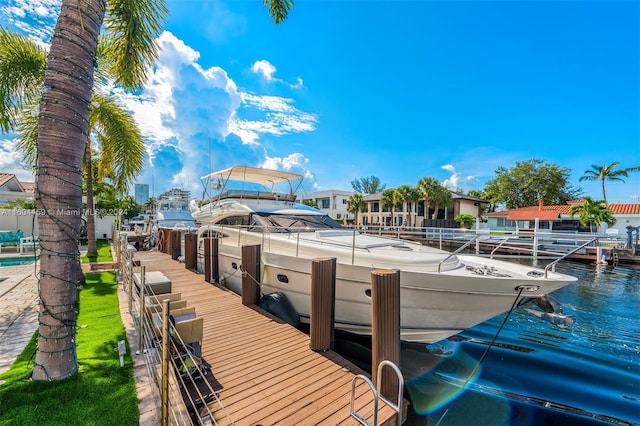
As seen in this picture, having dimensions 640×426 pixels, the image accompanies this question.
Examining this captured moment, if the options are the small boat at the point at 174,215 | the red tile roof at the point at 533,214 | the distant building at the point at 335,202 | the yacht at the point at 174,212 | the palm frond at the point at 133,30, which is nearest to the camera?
the palm frond at the point at 133,30

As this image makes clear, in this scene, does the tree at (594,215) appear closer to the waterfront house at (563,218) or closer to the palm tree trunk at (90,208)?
the waterfront house at (563,218)

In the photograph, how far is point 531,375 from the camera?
5207 millimetres

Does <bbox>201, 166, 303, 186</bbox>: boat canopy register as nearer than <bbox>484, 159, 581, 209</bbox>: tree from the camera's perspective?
Yes

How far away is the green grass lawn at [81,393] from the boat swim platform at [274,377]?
93cm

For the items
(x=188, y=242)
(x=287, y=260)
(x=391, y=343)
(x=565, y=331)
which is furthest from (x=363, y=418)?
(x=188, y=242)

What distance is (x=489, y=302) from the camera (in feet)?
14.2

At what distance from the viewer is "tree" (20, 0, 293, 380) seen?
2.96 metres

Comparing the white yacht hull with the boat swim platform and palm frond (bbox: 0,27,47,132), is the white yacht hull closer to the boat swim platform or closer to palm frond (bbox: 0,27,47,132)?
the boat swim platform

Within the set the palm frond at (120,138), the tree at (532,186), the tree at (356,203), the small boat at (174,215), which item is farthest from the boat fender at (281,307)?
the tree at (532,186)

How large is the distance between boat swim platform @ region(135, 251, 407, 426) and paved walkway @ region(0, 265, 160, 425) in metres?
0.68

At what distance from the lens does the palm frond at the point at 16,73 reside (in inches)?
249

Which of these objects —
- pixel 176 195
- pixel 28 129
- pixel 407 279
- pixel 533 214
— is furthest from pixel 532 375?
pixel 533 214

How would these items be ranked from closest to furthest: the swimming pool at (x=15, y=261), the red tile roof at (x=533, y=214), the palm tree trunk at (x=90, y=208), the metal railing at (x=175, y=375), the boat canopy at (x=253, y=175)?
the metal railing at (x=175, y=375), the boat canopy at (x=253, y=175), the palm tree trunk at (x=90, y=208), the swimming pool at (x=15, y=261), the red tile roof at (x=533, y=214)

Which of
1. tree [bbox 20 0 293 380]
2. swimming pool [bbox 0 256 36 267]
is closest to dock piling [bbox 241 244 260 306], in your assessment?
tree [bbox 20 0 293 380]
